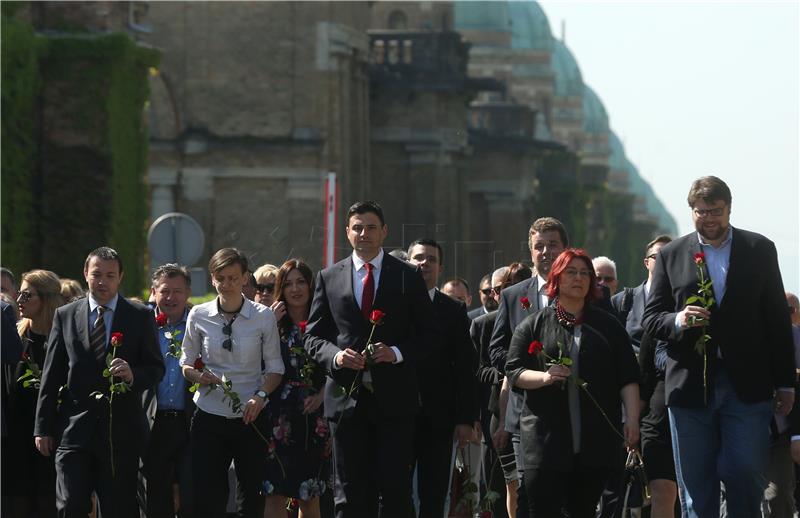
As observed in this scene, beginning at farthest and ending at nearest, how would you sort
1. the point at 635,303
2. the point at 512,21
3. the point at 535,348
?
the point at 512,21 < the point at 635,303 < the point at 535,348

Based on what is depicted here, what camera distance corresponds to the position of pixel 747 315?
11.4m

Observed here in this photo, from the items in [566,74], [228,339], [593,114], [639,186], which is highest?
[566,74]

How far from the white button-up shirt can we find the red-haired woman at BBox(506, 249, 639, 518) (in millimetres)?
1930

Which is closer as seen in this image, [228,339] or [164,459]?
[228,339]

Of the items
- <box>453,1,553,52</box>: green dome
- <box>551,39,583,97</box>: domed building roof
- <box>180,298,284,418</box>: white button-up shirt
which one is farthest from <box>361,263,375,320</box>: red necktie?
<box>551,39,583,97</box>: domed building roof

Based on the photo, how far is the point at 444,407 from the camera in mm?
13164

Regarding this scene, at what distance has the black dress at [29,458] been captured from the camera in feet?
44.2

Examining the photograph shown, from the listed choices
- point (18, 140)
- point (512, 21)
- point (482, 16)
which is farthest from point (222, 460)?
point (512, 21)

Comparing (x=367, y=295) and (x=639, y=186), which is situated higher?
(x=367, y=295)

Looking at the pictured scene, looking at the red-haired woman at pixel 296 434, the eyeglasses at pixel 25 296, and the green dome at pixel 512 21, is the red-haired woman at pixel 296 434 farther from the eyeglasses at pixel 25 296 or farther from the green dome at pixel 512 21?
the green dome at pixel 512 21

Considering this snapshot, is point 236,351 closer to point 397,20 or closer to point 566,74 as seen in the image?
point 397,20

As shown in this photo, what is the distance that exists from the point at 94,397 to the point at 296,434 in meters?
1.48

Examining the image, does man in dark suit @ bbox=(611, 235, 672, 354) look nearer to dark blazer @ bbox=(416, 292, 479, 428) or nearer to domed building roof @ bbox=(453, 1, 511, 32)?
dark blazer @ bbox=(416, 292, 479, 428)

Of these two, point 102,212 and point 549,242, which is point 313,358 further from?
point 102,212
